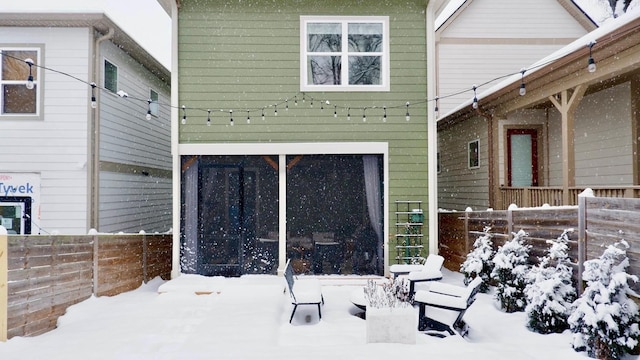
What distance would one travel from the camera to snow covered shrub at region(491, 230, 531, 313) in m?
7.09

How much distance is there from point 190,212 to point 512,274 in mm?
5956

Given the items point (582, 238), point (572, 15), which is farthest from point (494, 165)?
point (572, 15)

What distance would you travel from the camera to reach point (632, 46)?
6.80m

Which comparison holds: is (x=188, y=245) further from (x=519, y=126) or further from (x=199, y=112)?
(x=519, y=126)

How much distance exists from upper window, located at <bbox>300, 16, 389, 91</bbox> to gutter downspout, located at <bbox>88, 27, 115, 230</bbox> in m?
4.22

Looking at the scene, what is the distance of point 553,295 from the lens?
6.09 metres

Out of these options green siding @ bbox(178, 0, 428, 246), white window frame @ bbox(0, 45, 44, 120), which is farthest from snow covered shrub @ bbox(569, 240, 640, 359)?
white window frame @ bbox(0, 45, 44, 120)

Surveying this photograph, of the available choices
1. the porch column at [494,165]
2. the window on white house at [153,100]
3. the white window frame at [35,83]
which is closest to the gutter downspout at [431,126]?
the porch column at [494,165]

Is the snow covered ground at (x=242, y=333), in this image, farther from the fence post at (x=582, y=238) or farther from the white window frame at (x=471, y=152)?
the white window frame at (x=471, y=152)

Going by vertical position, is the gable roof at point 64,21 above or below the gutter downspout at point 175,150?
above

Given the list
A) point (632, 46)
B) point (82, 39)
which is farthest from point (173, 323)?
point (632, 46)

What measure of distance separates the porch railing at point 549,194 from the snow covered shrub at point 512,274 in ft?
4.67

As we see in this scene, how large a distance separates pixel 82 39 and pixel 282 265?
615 centimetres

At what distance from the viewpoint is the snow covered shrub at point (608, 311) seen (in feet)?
16.1
